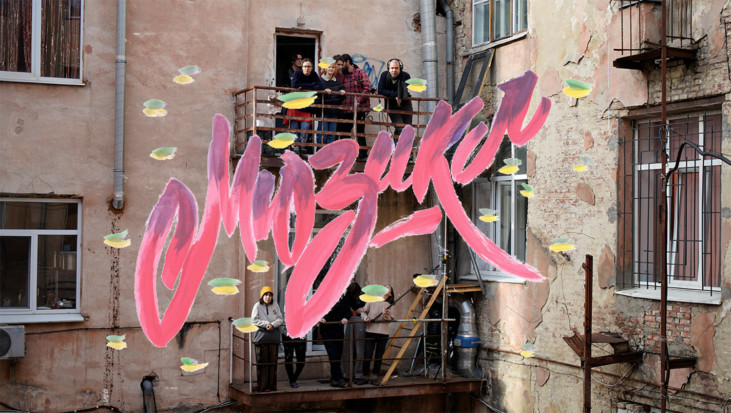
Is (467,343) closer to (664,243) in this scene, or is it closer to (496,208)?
(496,208)

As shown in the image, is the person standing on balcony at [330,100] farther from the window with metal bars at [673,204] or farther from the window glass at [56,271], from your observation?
the window with metal bars at [673,204]

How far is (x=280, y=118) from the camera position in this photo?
12047 mm

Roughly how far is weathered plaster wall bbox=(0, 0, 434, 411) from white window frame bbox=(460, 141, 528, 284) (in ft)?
9.98

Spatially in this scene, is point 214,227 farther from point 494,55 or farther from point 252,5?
point 494,55

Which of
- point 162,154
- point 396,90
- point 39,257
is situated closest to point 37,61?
point 162,154

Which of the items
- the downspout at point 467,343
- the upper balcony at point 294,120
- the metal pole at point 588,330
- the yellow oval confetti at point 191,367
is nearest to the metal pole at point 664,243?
the metal pole at point 588,330

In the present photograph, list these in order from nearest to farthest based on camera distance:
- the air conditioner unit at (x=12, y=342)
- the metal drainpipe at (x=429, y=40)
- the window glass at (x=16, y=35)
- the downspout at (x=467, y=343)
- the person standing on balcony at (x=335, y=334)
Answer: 1. the air conditioner unit at (x=12, y=342)
2. the window glass at (x=16, y=35)
3. the person standing on balcony at (x=335, y=334)
4. the downspout at (x=467, y=343)
5. the metal drainpipe at (x=429, y=40)

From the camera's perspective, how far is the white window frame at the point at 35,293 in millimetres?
11328

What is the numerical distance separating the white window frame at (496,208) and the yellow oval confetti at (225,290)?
11.1ft

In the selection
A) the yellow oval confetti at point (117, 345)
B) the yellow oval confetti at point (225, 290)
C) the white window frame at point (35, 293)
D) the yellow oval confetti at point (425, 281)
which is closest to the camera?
the white window frame at point (35, 293)

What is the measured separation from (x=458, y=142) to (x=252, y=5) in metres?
3.50

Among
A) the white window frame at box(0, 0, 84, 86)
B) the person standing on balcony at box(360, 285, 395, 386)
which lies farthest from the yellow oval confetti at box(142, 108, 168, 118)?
the person standing on balcony at box(360, 285, 395, 386)

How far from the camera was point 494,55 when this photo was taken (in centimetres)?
1274

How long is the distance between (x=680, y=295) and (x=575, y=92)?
2851 millimetres
